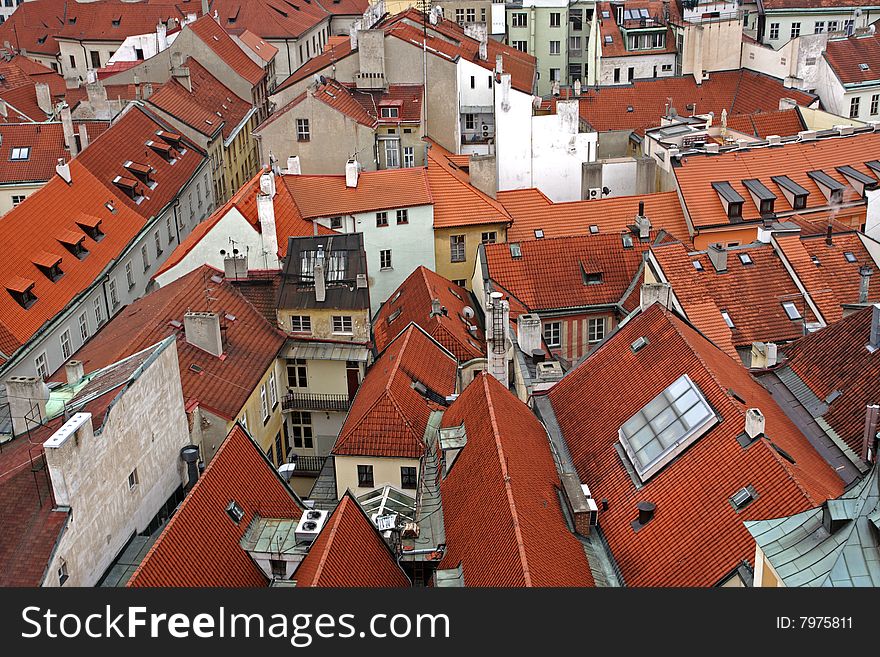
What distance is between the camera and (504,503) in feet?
109

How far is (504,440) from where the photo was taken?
36.0 m

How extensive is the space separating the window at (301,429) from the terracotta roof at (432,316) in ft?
15.3

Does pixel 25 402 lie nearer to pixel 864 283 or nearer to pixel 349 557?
pixel 349 557

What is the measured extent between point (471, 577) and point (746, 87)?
65.4 m

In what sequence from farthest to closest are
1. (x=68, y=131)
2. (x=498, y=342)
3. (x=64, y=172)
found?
(x=68, y=131)
(x=64, y=172)
(x=498, y=342)

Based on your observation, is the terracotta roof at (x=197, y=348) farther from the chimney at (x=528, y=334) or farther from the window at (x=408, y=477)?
the chimney at (x=528, y=334)

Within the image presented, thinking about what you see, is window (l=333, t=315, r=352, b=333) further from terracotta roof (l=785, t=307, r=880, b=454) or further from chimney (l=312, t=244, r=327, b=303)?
terracotta roof (l=785, t=307, r=880, b=454)

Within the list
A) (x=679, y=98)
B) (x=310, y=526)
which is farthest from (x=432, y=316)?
(x=679, y=98)

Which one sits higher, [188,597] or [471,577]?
[188,597]

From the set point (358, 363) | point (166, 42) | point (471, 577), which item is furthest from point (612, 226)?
point (166, 42)

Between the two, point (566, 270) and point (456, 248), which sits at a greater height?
point (566, 270)

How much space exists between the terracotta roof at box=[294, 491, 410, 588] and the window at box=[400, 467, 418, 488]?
24.9 feet

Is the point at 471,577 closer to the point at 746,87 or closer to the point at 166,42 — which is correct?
the point at 746,87

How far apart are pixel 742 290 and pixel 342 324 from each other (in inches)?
726
